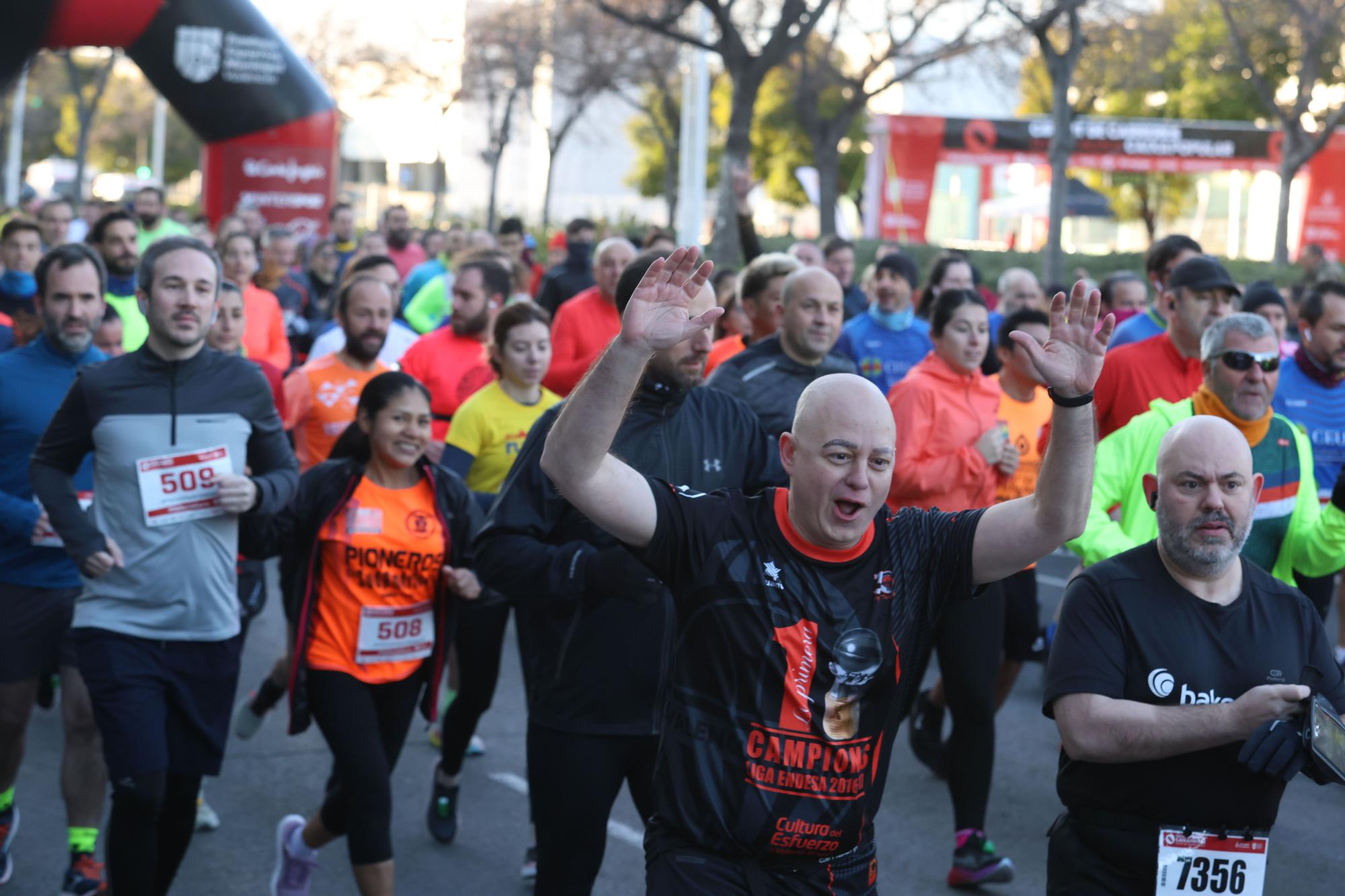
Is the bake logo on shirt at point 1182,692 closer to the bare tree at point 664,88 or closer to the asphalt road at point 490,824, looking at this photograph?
the asphalt road at point 490,824

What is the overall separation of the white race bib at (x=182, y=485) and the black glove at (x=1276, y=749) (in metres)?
3.04

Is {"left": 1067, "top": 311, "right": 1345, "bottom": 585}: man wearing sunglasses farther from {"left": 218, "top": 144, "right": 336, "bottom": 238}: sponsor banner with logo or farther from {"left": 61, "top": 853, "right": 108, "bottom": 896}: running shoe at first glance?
{"left": 218, "top": 144, "right": 336, "bottom": 238}: sponsor banner with logo

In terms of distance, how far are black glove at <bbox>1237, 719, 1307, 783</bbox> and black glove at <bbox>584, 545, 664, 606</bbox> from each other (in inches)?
58.0

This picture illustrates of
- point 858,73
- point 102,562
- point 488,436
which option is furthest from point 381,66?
point 102,562

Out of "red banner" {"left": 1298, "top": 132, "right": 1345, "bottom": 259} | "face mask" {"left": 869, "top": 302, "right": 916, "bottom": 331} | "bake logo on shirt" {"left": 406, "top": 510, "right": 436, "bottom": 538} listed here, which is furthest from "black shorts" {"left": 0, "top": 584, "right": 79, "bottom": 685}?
"red banner" {"left": 1298, "top": 132, "right": 1345, "bottom": 259}

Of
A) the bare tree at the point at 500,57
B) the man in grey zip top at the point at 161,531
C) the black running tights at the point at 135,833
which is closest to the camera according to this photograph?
the black running tights at the point at 135,833

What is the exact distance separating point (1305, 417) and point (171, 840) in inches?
184

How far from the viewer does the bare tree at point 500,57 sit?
3869cm

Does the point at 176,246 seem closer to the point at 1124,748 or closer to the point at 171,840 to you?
the point at 171,840

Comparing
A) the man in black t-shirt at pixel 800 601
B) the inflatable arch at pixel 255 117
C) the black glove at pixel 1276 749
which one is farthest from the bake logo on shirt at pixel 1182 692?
the inflatable arch at pixel 255 117

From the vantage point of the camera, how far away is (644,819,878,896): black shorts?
309 cm

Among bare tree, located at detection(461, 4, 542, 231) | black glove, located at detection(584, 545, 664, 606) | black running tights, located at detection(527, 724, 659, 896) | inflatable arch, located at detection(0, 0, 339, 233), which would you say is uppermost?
bare tree, located at detection(461, 4, 542, 231)

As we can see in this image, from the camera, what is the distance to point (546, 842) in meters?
4.08

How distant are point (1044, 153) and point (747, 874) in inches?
1364
